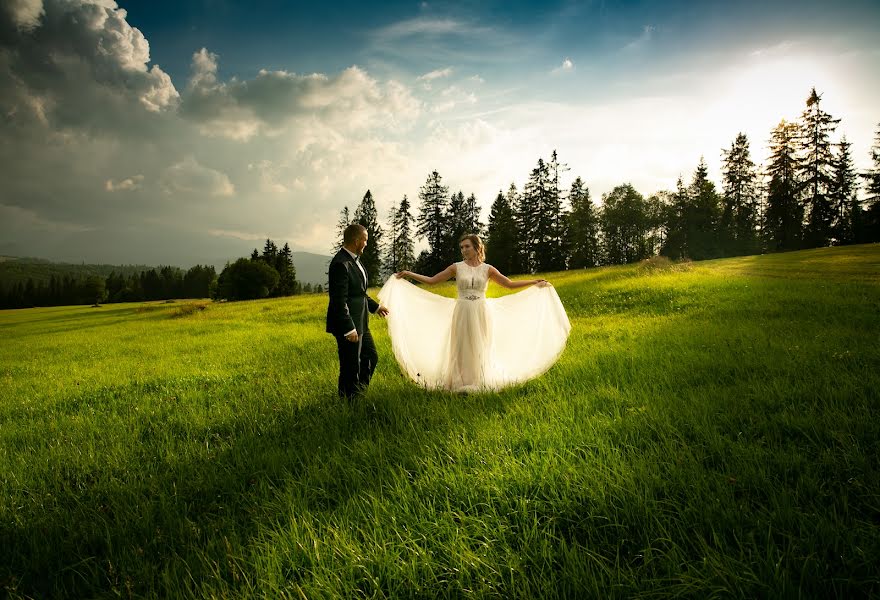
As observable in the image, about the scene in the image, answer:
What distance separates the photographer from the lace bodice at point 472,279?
708 cm

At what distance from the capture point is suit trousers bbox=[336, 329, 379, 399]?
5.86 meters

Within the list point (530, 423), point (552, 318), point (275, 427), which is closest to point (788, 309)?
point (552, 318)

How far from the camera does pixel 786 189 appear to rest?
2135 inches

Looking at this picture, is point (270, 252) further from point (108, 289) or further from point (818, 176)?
point (818, 176)

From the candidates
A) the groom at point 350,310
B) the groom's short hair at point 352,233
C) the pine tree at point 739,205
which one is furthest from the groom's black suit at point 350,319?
the pine tree at point 739,205

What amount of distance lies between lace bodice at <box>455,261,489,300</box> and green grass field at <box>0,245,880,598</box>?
189 centimetres

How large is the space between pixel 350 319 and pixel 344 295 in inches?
14.5

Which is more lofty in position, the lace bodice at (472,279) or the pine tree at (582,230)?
the pine tree at (582,230)

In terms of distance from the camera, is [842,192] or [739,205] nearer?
[842,192]

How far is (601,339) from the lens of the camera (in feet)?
32.4

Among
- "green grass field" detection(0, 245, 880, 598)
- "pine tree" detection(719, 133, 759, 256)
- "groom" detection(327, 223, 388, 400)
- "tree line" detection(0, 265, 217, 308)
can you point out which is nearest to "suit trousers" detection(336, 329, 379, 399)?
"groom" detection(327, 223, 388, 400)

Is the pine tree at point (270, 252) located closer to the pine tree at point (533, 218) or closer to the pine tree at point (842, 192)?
the pine tree at point (533, 218)

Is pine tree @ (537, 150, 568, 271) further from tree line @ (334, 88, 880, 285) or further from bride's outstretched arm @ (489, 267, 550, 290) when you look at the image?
bride's outstretched arm @ (489, 267, 550, 290)

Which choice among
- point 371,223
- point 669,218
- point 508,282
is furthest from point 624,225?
point 508,282
